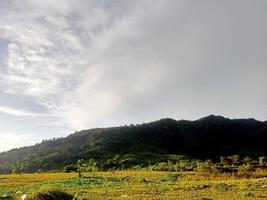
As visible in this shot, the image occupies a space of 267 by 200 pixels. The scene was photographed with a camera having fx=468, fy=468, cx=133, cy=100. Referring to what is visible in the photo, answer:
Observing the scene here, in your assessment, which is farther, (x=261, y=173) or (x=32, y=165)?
(x=32, y=165)

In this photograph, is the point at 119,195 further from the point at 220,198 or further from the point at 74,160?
the point at 74,160

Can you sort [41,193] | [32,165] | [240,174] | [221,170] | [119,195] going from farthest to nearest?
[32,165] < [221,170] < [240,174] < [119,195] < [41,193]

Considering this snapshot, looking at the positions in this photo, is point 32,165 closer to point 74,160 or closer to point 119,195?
point 74,160

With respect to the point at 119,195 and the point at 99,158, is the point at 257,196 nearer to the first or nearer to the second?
the point at 119,195

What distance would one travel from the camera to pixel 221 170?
77125mm

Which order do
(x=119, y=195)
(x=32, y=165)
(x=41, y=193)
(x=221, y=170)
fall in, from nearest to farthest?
(x=41, y=193) → (x=119, y=195) → (x=221, y=170) → (x=32, y=165)

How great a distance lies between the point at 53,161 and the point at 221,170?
417 feet

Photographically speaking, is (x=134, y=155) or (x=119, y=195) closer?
(x=119, y=195)

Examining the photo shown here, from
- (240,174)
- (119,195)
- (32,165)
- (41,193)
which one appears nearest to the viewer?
(41,193)

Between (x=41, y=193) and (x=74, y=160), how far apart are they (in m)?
160

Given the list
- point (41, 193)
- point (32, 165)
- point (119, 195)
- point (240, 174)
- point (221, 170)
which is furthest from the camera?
point (32, 165)

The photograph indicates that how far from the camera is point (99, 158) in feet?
650

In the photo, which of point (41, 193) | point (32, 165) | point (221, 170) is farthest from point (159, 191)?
point (32, 165)

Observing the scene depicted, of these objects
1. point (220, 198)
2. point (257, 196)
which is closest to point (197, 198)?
point (220, 198)
